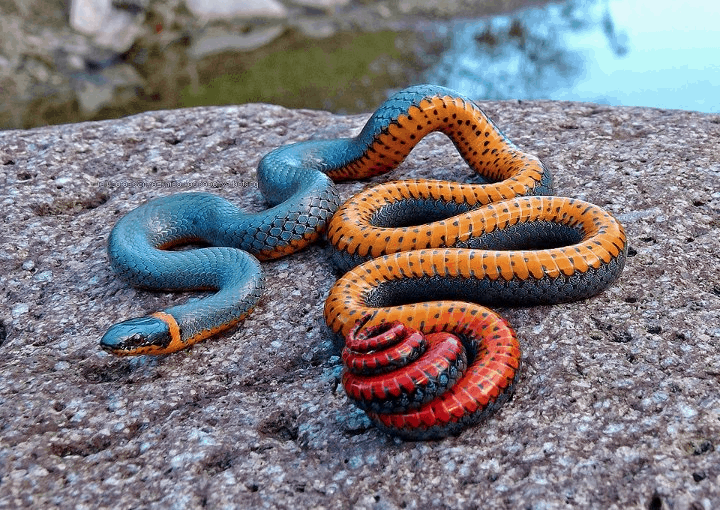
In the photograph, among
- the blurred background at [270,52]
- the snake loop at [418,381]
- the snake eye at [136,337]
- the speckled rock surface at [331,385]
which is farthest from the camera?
the blurred background at [270,52]

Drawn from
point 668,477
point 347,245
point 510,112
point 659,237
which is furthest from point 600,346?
point 510,112

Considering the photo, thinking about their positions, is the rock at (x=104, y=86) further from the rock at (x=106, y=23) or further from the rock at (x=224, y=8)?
the rock at (x=224, y=8)

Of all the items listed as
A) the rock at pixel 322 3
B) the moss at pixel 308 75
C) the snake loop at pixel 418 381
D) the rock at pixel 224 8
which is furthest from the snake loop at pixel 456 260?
the rock at pixel 322 3

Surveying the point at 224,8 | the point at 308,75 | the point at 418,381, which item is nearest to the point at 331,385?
the point at 418,381

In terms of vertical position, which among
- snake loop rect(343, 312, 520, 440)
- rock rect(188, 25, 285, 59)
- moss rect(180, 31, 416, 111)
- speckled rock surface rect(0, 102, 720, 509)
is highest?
snake loop rect(343, 312, 520, 440)

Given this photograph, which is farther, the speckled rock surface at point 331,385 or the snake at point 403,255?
the snake at point 403,255

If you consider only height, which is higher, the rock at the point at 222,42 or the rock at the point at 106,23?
the rock at the point at 106,23

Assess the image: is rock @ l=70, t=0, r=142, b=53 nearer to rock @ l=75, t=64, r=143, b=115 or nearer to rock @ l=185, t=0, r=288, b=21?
rock @ l=75, t=64, r=143, b=115

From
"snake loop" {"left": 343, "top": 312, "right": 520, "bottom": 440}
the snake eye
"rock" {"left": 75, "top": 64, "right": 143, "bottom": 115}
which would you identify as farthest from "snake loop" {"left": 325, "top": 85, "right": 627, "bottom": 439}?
"rock" {"left": 75, "top": 64, "right": 143, "bottom": 115}

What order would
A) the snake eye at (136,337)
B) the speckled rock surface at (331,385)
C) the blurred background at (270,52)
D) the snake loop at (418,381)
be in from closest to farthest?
the speckled rock surface at (331,385), the snake loop at (418,381), the snake eye at (136,337), the blurred background at (270,52)
